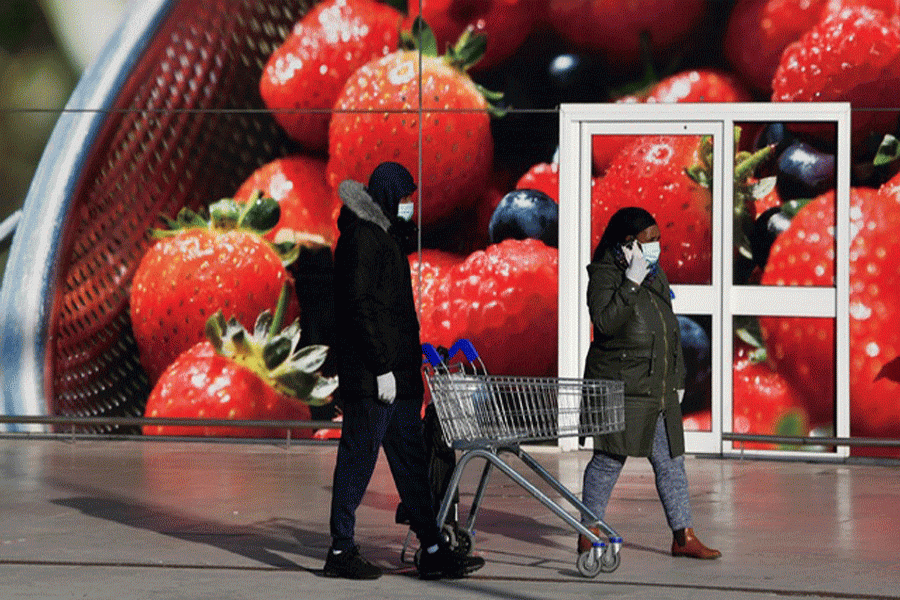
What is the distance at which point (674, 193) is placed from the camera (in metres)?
12.3

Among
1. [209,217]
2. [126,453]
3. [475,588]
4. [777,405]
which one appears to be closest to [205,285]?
[209,217]

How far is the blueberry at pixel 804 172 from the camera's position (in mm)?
12070

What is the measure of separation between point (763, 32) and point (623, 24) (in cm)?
99

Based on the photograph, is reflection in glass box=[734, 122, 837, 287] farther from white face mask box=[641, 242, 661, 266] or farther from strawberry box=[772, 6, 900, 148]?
white face mask box=[641, 242, 661, 266]

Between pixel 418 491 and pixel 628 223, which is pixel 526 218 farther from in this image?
pixel 418 491

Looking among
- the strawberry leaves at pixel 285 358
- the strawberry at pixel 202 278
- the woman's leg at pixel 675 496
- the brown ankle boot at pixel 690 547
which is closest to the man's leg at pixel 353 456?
the woman's leg at pixel 675 496

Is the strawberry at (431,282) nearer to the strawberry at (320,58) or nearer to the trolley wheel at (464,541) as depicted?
the strawberry at (320,58)

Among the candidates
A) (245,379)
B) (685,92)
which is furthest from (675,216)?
(245,379)

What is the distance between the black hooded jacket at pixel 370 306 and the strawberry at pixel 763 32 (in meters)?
5.47

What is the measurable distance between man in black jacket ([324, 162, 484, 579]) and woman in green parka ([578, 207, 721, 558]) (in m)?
0.75

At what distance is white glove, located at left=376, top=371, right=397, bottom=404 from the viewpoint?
7137 mm

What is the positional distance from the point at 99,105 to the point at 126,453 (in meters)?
2.73

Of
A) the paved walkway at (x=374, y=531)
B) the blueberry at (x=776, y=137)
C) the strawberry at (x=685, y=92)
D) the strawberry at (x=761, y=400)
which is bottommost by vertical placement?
the paved walkway at (x=374, y=531)

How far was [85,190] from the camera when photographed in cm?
1333
